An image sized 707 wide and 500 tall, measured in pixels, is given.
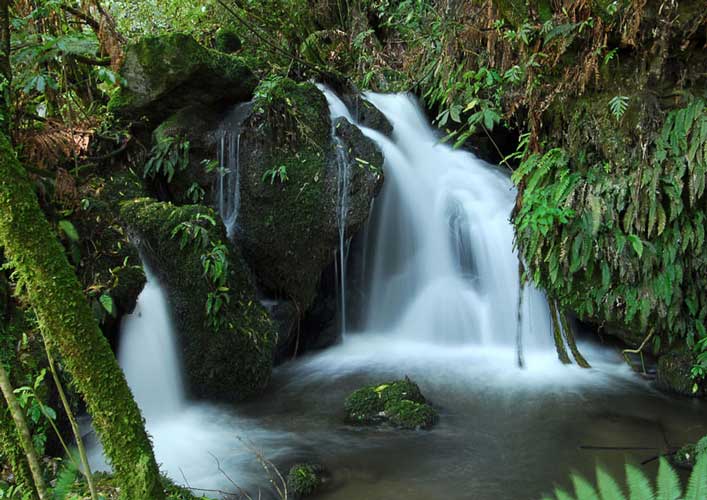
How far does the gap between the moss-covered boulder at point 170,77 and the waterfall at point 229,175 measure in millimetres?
574

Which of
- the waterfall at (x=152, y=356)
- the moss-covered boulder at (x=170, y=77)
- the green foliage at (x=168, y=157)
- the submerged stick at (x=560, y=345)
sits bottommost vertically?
the submerged stick at (x=560, y=345)

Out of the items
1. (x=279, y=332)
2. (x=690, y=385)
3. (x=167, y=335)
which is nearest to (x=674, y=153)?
(x=690, y=385)

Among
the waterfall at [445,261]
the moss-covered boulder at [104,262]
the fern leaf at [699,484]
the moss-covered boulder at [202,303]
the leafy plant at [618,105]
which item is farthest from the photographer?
the waterfall at [445,261]

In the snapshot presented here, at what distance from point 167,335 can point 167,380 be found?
448 millimetres

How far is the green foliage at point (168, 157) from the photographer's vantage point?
23.1 ft

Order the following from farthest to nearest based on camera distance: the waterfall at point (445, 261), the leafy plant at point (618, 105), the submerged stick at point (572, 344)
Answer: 1. the waterfall at point (445, 261)
2. the submerged stick at point (572, 344)
3. the leafy plant at point (618, 105)

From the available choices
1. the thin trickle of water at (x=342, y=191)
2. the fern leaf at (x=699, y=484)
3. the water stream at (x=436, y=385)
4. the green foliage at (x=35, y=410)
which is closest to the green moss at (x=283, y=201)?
the thin trickle of water at (x=342, y=191)

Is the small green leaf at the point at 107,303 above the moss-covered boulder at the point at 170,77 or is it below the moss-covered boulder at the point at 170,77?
below

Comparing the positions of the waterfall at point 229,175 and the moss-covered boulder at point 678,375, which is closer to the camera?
the moss-covered boulder at point 678,375

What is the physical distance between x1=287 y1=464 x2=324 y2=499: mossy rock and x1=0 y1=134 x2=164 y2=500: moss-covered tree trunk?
268 cm

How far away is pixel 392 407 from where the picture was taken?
5551 mm

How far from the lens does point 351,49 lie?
1191 cm

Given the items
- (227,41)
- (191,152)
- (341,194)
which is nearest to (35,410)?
(191,152)

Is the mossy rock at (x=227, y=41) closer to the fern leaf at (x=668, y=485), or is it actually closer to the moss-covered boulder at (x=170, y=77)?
the moss-covered boulder at (x=170, y=77)
